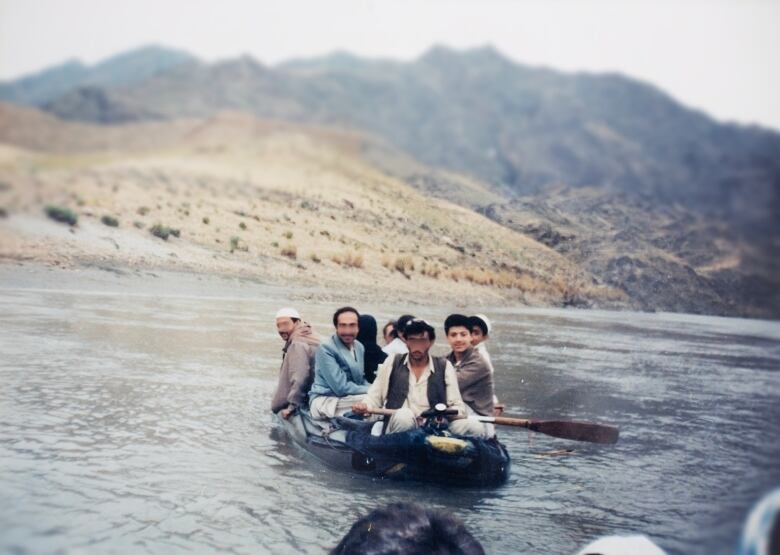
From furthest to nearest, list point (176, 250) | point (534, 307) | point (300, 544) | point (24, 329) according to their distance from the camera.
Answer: point (534, 307), point (176, 250), point (24, 329), point (300, 544)

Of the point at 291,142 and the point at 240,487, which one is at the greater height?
the point at 291,142

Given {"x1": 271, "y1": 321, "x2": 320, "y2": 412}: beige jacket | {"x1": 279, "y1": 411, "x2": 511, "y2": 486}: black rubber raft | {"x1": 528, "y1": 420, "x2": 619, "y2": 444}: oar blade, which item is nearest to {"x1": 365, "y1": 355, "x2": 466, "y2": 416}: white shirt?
{"x1": 279, "y1": 411, "x2": 511, "y2": 486}: black rubber raft

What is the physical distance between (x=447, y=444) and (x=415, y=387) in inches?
15.8

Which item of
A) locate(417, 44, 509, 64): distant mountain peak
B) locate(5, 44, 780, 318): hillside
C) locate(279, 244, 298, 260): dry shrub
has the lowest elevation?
locate(279, 244, 298, 260): dry shrub

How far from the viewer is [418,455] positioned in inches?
152

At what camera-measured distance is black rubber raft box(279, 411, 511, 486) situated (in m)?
3.84

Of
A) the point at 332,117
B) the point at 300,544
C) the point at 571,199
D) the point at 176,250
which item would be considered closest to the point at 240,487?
the point at 300,544

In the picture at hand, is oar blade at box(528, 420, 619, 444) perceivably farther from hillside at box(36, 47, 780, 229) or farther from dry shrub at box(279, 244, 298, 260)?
dry shrub at box(279, 244, 298, 260)

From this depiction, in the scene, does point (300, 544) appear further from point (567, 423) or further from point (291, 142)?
point (291, 142)

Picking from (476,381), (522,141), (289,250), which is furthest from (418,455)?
(522,141)

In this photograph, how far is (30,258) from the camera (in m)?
3.72

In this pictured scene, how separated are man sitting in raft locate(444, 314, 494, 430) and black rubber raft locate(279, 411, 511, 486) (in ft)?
0.83

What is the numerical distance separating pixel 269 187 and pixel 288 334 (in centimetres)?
97

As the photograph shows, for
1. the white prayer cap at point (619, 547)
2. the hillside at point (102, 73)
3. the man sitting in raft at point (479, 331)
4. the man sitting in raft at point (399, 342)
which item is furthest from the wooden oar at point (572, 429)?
the hillside at point (102, 73)
